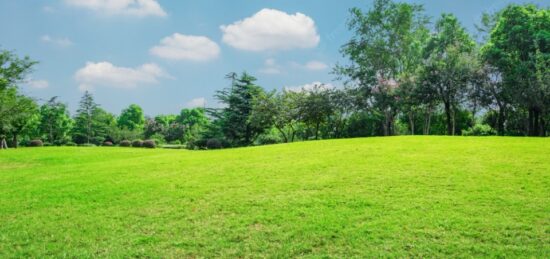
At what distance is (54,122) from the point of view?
51656mm

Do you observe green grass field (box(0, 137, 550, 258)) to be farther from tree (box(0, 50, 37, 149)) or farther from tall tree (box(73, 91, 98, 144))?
tall tree (box(73, 91, 98, 144))

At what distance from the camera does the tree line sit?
23969 millimetres

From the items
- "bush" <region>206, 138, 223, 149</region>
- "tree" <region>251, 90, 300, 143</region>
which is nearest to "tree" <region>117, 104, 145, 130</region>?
"bush" <region>206, 138, 223, 149</region>

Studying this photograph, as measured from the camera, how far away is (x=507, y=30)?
24.4 m

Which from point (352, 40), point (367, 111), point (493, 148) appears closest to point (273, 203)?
point (493, 148)

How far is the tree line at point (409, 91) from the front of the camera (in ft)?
78.6

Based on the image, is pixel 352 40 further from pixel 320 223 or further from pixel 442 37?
pixel 320 223

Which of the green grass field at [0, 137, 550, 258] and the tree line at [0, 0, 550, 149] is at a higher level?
the tree line at [0, 0, 550, 149]

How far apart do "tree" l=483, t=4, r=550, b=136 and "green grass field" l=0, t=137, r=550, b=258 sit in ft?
44.9

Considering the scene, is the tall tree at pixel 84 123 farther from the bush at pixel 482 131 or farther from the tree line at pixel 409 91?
the bush at pixel 482 131

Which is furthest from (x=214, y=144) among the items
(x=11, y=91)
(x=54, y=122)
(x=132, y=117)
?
(x=132, y=117)

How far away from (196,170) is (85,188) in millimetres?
3035

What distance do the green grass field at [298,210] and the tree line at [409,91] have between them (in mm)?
15653

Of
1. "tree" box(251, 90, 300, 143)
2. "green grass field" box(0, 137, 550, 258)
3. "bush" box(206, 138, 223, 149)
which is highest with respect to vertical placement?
"tree" box(251, 90, 300, 143)
